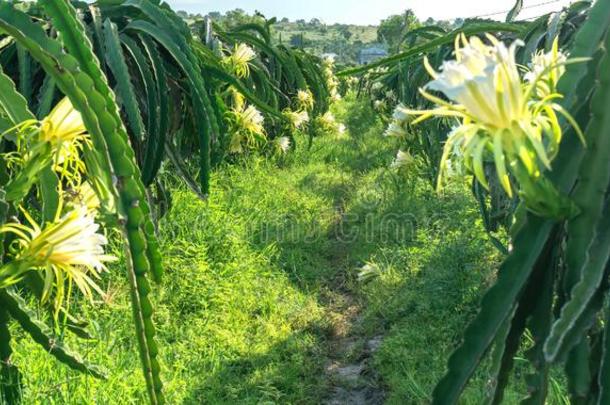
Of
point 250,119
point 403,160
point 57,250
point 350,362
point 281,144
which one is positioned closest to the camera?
point 57,250

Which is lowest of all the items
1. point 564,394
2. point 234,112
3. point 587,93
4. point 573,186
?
point 564,394

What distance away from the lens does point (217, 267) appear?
294cm

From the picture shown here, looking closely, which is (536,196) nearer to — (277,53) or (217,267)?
(217,267)

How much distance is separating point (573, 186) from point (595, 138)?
0.24 feet

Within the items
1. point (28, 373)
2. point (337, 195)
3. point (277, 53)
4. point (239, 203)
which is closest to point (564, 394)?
point (28, 373)

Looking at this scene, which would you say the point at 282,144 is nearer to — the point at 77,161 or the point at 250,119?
the point at 250,119

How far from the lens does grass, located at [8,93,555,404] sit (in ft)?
6.65

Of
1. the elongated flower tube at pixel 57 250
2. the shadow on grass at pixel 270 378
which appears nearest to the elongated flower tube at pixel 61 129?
the elongated flower tube at pixel 57 250

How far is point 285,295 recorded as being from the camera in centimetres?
287

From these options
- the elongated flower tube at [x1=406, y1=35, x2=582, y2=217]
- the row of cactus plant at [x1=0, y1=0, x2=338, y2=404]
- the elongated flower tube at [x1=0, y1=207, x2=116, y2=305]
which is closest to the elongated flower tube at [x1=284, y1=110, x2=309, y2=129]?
the row of cactus plant at [x1=0, y1=0, x2=338, y2=404]

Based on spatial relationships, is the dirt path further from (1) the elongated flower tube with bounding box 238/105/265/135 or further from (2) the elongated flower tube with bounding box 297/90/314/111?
(2) the elongated flower tube with bounding box 297/90/314/111

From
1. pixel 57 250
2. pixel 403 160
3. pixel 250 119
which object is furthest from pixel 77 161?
pixel 403 160

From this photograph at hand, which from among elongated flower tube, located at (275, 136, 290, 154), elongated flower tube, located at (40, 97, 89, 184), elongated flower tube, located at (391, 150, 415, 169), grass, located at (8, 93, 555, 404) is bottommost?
grass, located at (8, 93, 555, 404)

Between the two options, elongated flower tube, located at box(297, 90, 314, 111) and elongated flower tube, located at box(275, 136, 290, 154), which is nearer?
elongated flower tube, located at box(275, 136, 290, 154)
